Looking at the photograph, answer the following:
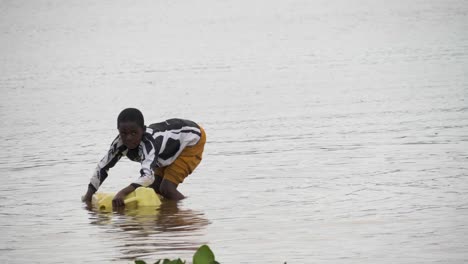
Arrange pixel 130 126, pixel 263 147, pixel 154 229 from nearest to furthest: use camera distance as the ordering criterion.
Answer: pixel 154 229 → pixel 130 126 → pixel 263 147

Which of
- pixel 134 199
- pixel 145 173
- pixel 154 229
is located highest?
pixel 145 173

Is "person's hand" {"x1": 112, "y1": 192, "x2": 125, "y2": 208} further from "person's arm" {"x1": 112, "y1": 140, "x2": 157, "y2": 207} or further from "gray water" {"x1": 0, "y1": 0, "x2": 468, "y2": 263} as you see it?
"gray water" {"x1": 0, "y1": 0, "x2": 468, "y2": 263}

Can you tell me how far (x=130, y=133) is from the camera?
9797mm

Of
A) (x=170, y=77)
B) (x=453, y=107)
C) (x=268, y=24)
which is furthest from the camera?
(x=268, y=24)

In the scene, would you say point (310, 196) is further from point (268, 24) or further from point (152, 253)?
point (268, 24)

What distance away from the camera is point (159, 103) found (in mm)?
19281

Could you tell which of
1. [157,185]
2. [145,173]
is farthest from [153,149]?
[157,185]

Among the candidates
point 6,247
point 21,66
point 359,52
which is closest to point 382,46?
point 359,52

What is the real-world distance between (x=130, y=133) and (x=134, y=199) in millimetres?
677

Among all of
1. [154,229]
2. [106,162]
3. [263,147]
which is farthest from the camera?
[263,147]

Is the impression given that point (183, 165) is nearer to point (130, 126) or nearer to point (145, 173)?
point (145, 173)

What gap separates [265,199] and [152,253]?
251 cm

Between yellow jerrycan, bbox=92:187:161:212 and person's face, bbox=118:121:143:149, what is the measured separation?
50cm

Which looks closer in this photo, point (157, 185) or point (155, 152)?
point (155, 152)
